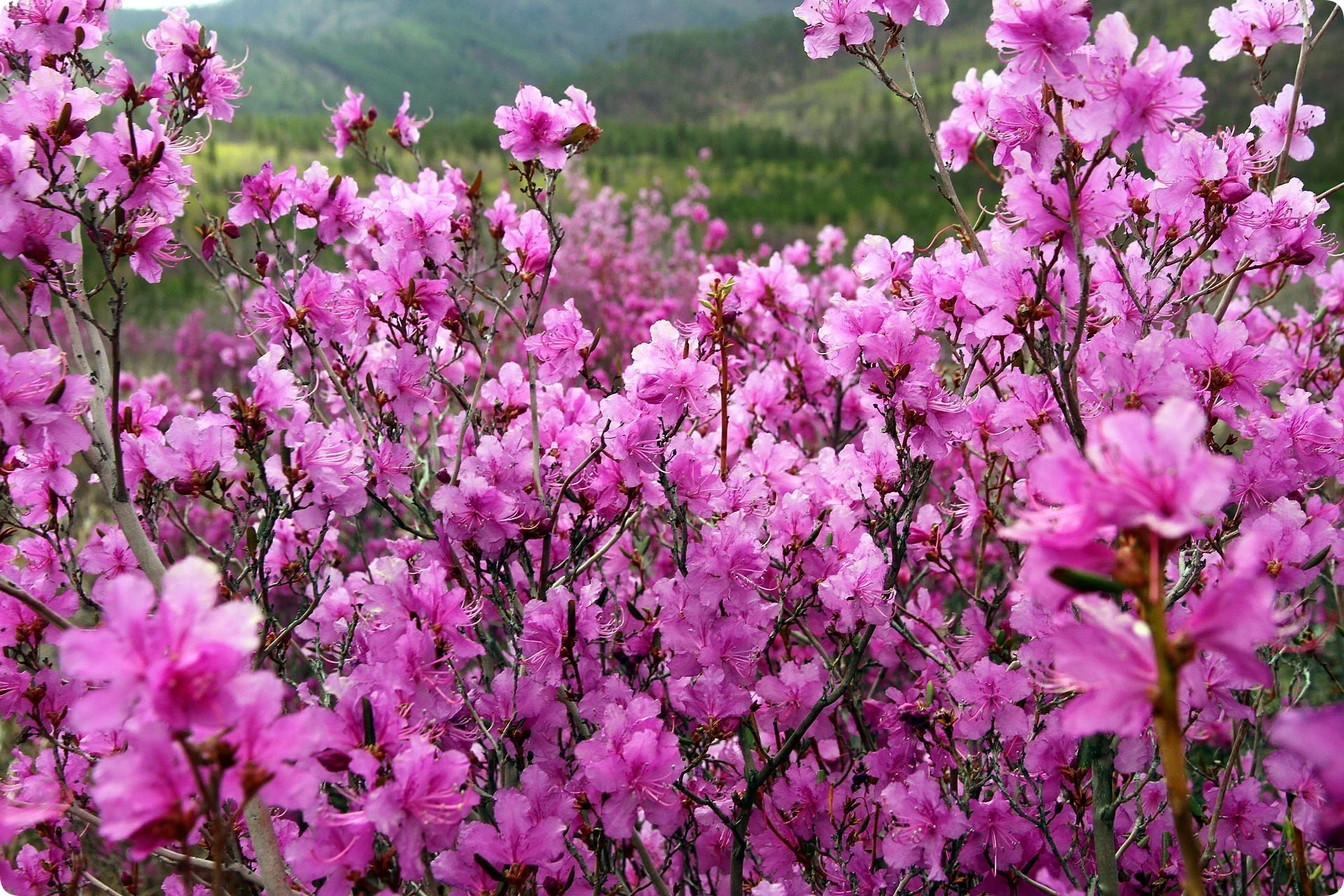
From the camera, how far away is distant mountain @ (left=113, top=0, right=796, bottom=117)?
9244 cm

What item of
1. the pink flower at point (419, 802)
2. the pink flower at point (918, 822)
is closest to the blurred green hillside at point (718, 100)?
the pink flower at point (918, 822)

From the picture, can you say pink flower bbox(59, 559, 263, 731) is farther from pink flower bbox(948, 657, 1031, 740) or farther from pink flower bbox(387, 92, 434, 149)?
pink flower bbox(387, 92, 434, 149)

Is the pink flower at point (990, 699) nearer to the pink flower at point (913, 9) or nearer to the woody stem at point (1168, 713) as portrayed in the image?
the woody stem at point (1168, 713)

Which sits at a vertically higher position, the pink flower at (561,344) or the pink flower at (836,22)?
the pink flower at (836,22)

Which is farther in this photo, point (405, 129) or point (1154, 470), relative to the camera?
point (405, 129)

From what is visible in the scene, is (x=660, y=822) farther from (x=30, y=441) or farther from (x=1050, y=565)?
(x=30, y=441)

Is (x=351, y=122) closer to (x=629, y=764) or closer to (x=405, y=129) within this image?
(x=405, y=129)

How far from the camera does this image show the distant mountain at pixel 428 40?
9244 cm

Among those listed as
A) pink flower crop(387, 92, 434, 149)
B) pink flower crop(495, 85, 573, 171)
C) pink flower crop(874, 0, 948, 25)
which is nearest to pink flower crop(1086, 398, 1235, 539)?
pink flower crop(874, 0, 948, 25)

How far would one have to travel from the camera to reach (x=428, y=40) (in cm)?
12481

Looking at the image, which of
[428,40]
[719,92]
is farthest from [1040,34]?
[428,40]

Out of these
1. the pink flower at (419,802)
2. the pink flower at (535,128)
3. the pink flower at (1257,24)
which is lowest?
the pink flower at (419,802)

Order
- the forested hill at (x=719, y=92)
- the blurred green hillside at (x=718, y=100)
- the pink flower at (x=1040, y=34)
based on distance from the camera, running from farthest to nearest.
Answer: the forested hill at (x=719, y=92)
the blurred green hillside at (x=718, y=100)
the pink flower at (x=1040, y=34)

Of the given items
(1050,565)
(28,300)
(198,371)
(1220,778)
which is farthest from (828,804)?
(198,371)
